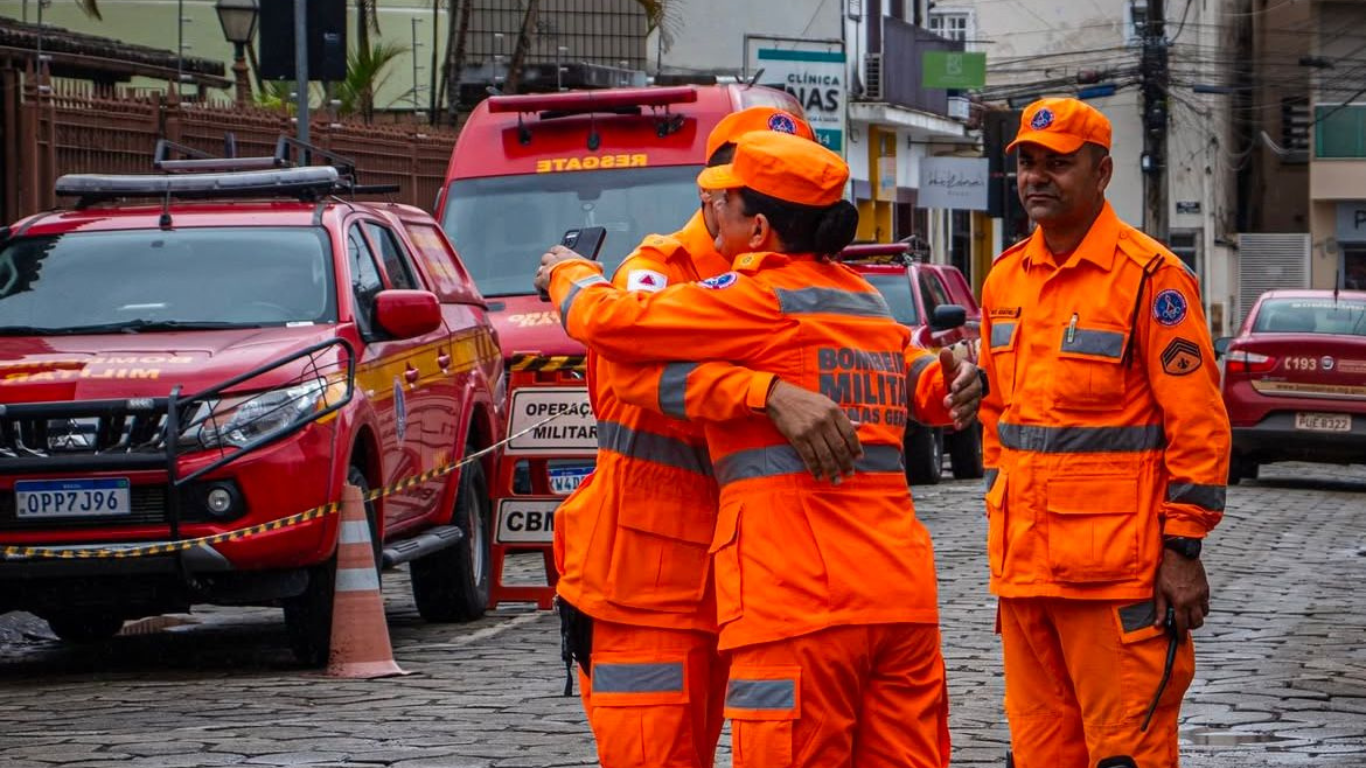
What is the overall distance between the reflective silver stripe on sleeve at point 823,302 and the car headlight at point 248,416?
513 cm

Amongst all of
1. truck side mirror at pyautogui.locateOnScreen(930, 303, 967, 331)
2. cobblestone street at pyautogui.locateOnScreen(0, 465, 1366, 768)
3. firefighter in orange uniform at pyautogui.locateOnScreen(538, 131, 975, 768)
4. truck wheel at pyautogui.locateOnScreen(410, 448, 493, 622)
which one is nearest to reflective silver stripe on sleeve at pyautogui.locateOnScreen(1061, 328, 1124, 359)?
firefighter in orange uniform at pyautogui.locateOnScreen(538, 131, 975, 768)

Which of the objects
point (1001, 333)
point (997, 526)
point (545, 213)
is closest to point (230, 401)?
point (1001, 333)

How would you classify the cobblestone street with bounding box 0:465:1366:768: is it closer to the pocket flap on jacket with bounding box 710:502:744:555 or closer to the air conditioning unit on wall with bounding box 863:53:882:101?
the pocket flap on jacket with bounding box 710:502:744:555

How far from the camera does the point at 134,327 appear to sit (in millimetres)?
10547

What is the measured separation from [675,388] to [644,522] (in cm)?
32

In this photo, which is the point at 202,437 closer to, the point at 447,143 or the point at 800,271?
the point at 800,271

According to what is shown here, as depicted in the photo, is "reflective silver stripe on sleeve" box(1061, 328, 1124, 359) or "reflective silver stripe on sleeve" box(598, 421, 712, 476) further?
"reflective silver stripe on sleeve" box(1061, 328, 1124, 359)

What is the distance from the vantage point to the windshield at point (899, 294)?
66.3 ft

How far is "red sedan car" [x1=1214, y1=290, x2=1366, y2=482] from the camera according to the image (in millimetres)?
20500

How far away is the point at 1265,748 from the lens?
27.1 feet

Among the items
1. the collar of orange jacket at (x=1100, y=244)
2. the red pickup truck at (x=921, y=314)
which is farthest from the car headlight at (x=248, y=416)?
the red pickup truck at (x=921, y=314)

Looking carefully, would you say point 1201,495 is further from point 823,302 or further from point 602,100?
point 602,100

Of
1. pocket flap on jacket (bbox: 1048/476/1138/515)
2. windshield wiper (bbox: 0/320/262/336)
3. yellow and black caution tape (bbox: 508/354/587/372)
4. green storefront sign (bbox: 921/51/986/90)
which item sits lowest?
yellow and black caution tape (bbox: 508/354/587/372)

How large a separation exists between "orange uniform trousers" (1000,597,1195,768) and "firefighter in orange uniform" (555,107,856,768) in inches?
38.8
